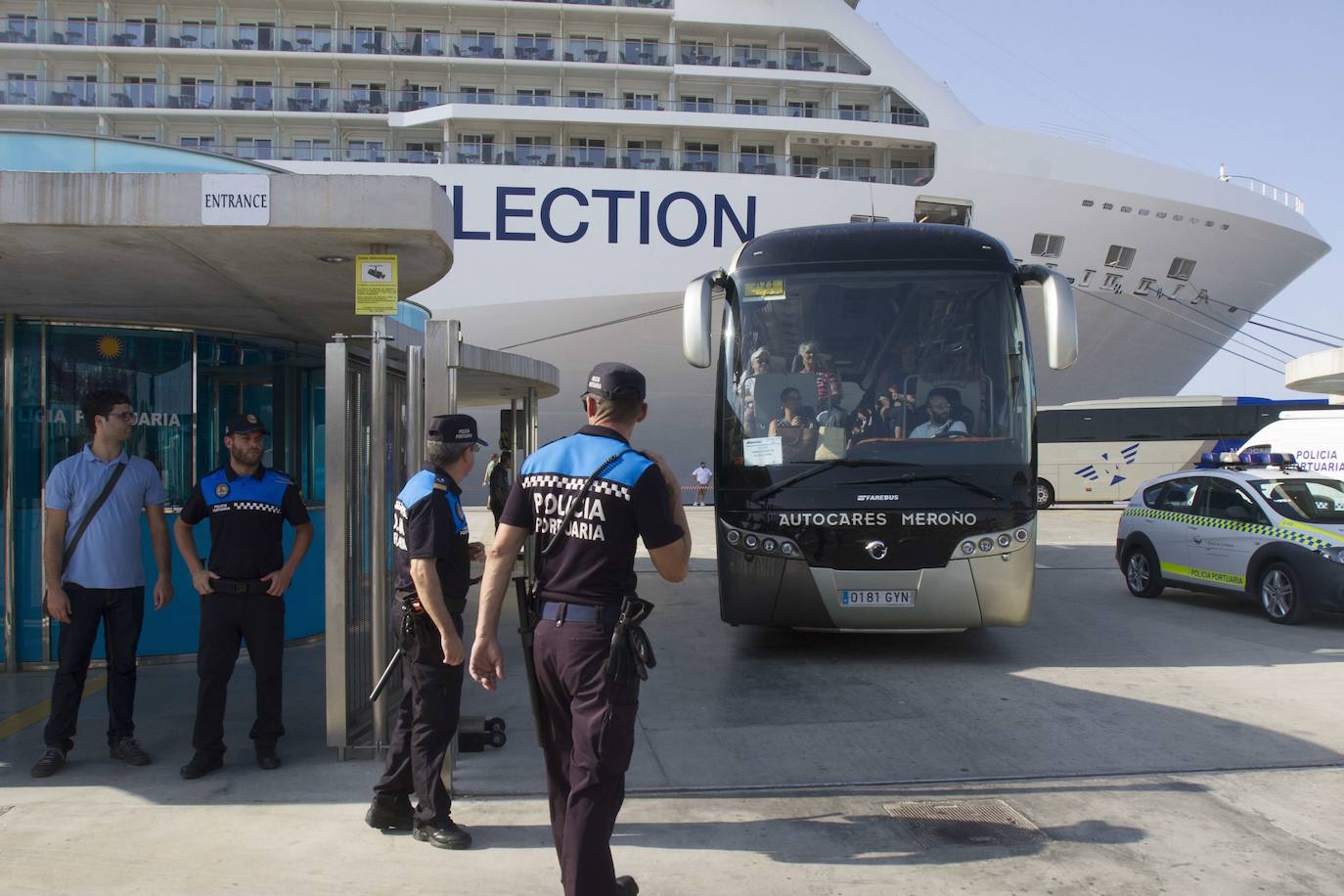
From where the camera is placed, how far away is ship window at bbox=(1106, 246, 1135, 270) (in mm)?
26266

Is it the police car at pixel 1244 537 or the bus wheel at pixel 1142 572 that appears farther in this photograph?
the bus wheel at pixel 1142 572

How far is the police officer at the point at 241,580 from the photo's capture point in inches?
197

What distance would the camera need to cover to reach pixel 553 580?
Answer: 3.29m

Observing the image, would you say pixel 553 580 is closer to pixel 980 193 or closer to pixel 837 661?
pixel 837 661

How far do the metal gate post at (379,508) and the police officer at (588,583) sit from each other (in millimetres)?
1731

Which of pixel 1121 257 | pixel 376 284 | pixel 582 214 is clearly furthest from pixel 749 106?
pixel 376 284

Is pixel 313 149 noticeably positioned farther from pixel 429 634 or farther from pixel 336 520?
pixel 429 634

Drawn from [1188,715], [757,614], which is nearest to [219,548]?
[757,614]

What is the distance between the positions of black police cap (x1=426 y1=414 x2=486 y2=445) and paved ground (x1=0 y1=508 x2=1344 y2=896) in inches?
59.4

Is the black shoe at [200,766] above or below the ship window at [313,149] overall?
below

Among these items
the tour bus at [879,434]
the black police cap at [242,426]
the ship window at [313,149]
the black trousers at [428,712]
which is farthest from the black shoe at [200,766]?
the ship window at [313,149]

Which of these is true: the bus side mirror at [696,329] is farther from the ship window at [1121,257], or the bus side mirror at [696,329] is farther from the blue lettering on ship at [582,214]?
the ship window at [1121,257]

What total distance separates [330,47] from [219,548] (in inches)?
897

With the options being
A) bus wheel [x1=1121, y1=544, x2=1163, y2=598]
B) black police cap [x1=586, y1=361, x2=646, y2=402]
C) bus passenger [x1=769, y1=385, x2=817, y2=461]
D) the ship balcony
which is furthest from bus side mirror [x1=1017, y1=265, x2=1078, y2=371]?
the ship balcony
